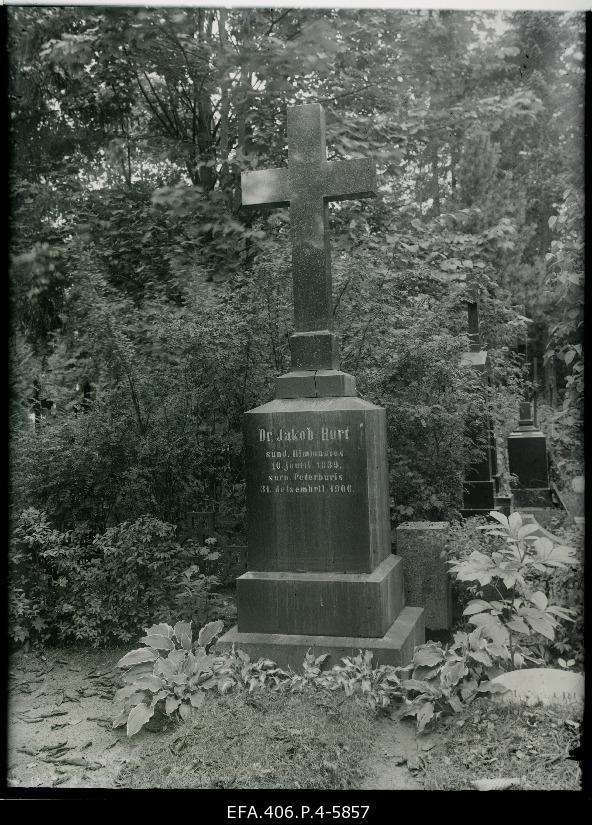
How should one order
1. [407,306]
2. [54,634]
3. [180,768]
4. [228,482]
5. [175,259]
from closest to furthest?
[180,768] → [54,634] → [228,482] → [407,306] → [175,259]

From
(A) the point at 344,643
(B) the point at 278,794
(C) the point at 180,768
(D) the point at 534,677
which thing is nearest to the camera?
(B) the point at 278,794

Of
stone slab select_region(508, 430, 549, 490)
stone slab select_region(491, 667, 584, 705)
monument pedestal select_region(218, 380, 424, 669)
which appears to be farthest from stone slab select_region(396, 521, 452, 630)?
stone slab select_region(508, 430, 549, 490)

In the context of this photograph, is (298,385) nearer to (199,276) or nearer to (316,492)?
(316,492)

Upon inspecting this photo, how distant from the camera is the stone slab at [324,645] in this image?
4.67m

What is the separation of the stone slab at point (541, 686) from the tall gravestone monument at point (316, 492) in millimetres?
798

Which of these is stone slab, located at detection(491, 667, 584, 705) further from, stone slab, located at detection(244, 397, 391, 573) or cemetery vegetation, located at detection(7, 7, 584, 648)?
cemetery vegetation, located at detection(7, 7, 584, 648)

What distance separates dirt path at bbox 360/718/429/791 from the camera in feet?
11.8

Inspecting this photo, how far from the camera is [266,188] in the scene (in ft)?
18.0

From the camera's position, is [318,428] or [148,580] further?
[148,580]

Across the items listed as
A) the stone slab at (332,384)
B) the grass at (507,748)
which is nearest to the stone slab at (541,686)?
the grass at (507,748)

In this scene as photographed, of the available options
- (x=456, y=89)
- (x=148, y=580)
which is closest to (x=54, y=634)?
(x=148, y=580)

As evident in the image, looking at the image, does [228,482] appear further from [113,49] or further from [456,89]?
[456,89]

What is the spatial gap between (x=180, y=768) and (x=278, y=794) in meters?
0.62

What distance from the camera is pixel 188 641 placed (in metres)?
4.84
